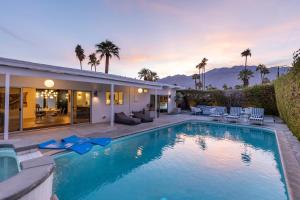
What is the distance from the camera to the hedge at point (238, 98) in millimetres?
18222

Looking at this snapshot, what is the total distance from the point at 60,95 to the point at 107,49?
1450cm

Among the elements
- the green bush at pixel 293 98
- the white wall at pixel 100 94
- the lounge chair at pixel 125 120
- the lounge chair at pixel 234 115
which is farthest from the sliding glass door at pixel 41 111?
the lounge chair at pixel 234 115

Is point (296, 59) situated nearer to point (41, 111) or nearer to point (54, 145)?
point (54, 145)

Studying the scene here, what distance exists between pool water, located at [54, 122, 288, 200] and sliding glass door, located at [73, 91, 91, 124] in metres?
4.98

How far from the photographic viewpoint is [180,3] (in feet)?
37.6

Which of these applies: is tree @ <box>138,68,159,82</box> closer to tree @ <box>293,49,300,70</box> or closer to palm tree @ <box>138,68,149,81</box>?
palm tree @ <box>138,68,149,81</box>

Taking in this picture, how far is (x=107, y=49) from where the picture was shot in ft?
92.5

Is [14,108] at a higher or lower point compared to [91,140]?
higher

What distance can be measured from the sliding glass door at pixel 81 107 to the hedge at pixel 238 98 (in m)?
14.0

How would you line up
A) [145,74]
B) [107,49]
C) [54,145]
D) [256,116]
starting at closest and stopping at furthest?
[54,145], [256,116], [107,49], [145,74]

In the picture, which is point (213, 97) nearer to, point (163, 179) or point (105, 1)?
point (105, 1)

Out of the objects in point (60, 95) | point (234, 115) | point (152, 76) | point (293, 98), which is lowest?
point (234, 115)

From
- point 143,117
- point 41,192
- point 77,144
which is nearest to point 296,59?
point 41,192

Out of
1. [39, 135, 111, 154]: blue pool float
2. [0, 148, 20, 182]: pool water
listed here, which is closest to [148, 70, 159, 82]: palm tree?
[39, 135, 111, 154]: blue pool float
